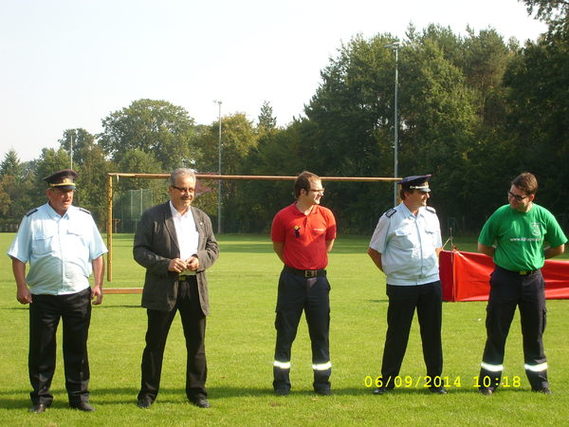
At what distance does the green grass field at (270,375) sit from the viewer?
611 centimetres

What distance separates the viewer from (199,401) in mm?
6480

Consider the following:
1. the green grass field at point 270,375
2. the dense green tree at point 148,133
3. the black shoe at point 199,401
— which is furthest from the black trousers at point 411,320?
the dense green tree at point 148,133

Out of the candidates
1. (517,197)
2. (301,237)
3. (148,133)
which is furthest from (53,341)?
(148,133)

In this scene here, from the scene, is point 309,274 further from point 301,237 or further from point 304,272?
point 301,237

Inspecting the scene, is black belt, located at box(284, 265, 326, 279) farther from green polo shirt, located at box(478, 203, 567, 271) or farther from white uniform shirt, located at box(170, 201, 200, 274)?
green polo shirt, located at box(478, 203, 567, 271)

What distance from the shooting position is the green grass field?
6.11 meters

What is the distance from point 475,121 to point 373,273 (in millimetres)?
37110

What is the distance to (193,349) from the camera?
257 inches

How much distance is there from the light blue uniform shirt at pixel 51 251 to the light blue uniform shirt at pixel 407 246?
2574 mm

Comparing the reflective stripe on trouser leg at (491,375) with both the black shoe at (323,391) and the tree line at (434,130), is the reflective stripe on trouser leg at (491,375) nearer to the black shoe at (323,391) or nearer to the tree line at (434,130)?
the black shoe at (323,391)

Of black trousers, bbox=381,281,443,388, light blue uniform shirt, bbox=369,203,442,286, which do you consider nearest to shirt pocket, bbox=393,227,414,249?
light blue uniform shirt, bbox=369,203,442,286

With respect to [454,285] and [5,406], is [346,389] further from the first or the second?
[454,285]

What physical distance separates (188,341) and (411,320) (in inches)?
76.4

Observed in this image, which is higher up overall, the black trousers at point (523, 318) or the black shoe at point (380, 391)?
the black trousers at point (523, 318)
